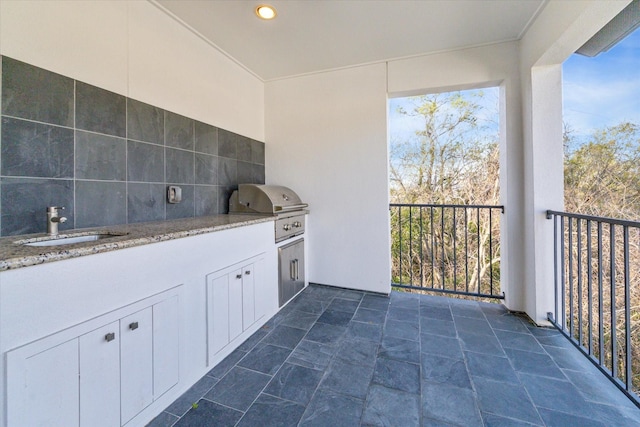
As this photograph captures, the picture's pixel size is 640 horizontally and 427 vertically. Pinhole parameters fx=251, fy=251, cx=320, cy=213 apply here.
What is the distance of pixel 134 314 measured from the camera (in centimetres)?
116

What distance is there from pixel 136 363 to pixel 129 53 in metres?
1.96

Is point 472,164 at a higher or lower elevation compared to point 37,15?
lower

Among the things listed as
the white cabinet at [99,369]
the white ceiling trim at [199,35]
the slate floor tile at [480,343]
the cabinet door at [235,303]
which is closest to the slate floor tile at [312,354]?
the cabinet door at [235,303]

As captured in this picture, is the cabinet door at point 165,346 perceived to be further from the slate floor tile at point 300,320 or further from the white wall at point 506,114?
the white wall at point 506,114

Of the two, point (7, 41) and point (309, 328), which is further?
point (309, 328)

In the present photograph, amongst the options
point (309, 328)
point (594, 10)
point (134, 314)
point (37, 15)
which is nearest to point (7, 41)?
point (37, 15)

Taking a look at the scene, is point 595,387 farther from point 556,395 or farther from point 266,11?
point 266,11

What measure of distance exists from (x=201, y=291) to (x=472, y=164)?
3.84m

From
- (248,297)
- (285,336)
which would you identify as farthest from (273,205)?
(285,336)

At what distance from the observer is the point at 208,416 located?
1256 mm

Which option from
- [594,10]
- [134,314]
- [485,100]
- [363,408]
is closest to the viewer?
[134,314]

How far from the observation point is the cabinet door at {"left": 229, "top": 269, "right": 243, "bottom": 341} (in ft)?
5.75

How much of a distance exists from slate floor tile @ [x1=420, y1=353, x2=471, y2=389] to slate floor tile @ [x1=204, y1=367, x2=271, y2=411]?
100 cm

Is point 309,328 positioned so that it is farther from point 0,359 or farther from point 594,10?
point 594,10
